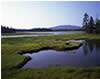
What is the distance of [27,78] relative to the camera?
7613 mm

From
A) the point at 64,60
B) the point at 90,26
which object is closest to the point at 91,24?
the point at 90,26

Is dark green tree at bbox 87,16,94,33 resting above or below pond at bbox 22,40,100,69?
above

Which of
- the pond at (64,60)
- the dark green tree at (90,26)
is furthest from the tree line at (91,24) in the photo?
the pond at (64,60)

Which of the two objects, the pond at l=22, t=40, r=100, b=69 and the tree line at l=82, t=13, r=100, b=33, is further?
the tree line at l=82, t=13, r=100, b=33

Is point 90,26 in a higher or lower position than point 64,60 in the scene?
higher

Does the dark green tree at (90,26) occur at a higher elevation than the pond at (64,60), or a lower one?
higher

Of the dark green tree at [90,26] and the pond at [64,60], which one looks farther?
the dark green tree at [90,26]

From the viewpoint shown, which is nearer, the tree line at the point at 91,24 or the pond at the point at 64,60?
the pond at the point at 64,60

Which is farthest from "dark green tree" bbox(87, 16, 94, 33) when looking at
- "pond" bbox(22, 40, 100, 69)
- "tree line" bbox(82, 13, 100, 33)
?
"pond" bbox(22, 40, 100, 69)

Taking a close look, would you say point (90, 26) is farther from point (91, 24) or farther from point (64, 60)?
point (64, 60)

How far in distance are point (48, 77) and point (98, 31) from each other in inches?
1857

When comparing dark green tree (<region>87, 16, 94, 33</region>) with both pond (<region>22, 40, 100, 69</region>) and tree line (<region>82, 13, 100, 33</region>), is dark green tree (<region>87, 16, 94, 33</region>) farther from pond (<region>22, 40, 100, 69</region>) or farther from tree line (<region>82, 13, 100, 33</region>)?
pond (<region>22, 40, 100, 69</region>)

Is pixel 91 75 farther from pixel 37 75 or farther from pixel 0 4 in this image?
pixel 0 4

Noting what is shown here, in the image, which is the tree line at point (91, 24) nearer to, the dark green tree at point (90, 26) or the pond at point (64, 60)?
the dark green tree at point (90, 26)
